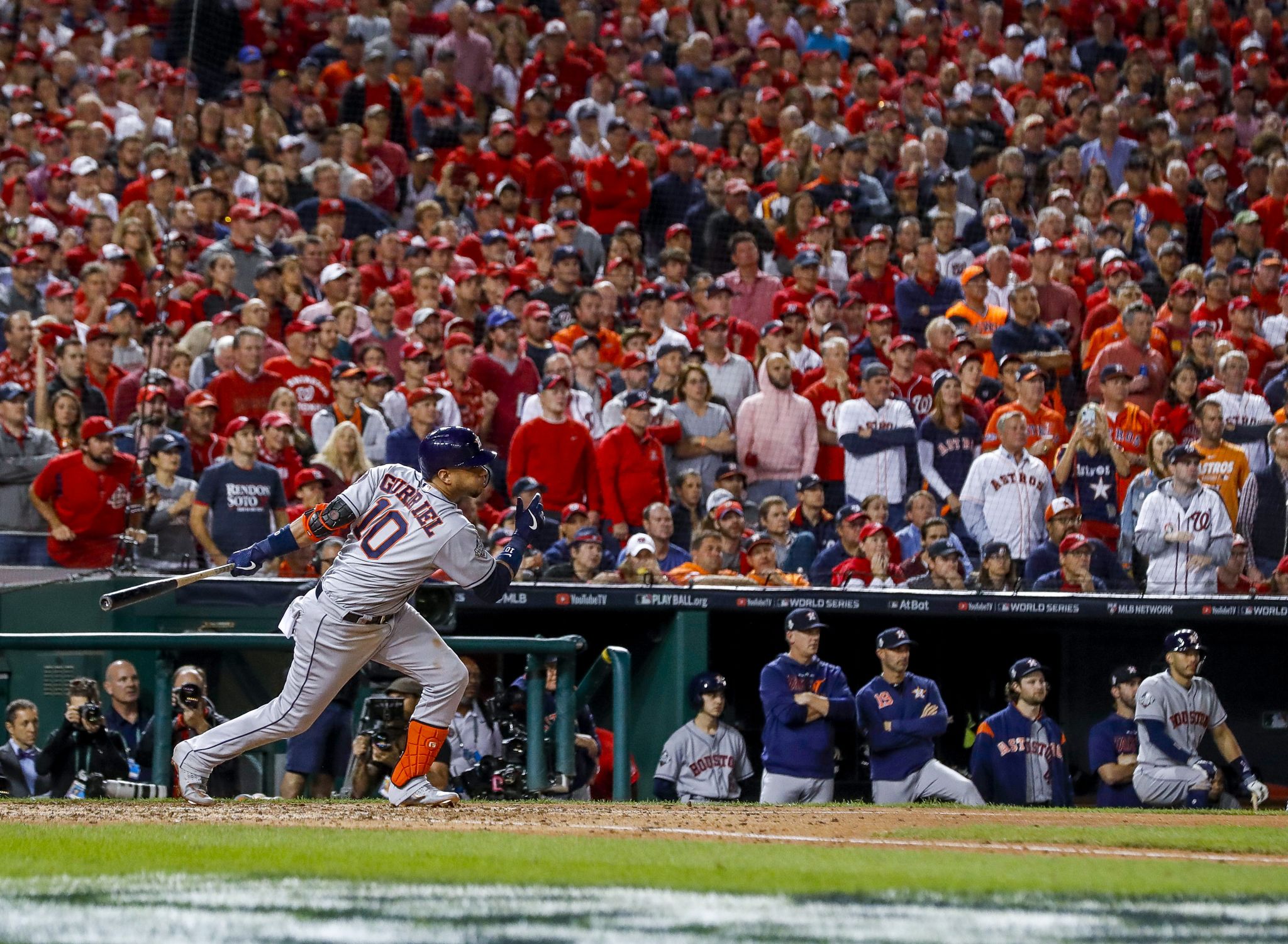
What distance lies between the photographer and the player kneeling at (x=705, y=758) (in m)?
9.41

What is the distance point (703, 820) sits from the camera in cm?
701

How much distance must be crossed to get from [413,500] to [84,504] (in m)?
3.60

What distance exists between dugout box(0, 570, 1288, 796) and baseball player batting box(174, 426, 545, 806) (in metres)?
1.92

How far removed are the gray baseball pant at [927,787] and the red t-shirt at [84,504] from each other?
13.8 ft

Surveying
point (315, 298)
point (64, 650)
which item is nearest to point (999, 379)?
point (315, 298)

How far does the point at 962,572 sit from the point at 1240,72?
984 centimetres

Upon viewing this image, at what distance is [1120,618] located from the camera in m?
10.4

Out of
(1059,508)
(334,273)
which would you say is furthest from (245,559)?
(334,273)

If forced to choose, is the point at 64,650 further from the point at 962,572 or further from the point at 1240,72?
the point at 1240,72

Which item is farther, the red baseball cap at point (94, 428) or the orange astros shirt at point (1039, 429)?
the orange astros shirt at point (1039, 429)

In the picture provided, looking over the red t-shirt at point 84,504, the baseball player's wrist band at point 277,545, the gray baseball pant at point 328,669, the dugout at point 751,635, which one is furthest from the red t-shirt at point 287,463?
the baseball player's wrist band at point 277,545

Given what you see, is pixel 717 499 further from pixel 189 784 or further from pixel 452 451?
pixel 189 784

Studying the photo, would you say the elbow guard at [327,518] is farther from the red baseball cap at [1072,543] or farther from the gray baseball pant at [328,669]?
the red baseball cap at [1072,543]

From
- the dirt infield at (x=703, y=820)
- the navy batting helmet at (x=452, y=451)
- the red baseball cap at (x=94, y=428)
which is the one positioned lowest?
the dirt infield at (x=703, y=820)
